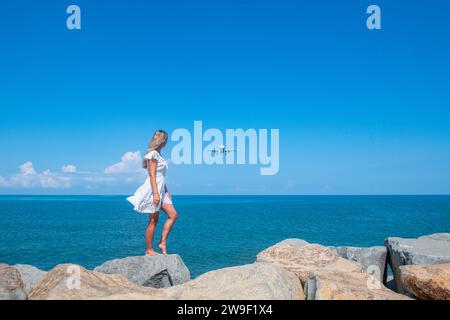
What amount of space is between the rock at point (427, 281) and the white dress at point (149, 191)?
494 centimetres

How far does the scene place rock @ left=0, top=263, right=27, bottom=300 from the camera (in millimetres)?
5771

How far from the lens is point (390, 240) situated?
9.74 m

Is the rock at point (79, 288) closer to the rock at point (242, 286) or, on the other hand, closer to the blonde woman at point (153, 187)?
the rock at point (242, 286)

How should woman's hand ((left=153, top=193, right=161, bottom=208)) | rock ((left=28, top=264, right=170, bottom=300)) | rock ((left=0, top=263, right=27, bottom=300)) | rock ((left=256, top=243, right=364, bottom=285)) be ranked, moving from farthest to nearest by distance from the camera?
woman's hand ((left=153, top=193, right=161, bottom=208)) → rock ((left=256, top=243, right=364, bottom=285)) → rock ((left=0, top=263, right=27, bottom=300)) → rock ((left=28, top=264, right=170, bottom=300))

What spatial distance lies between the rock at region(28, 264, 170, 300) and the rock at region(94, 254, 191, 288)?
139 centimetres

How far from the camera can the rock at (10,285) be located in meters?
5.77

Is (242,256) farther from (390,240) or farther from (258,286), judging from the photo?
(258,286)

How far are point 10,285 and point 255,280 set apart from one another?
360 cm

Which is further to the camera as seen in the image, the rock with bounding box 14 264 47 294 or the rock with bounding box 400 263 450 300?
the rock with bounding box 14 264 47 294

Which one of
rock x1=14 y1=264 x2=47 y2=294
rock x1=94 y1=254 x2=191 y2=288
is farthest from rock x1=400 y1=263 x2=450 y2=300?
rock x1=14 y1=264 x2=47 y2=294

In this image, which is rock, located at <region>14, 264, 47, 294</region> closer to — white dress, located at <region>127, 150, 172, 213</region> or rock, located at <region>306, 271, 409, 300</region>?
white dress, located at <region>127, 150, 172, 213</region>
